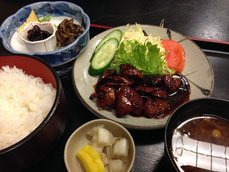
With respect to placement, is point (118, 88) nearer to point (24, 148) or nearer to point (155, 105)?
point (155, 105)

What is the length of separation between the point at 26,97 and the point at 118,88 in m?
0.95

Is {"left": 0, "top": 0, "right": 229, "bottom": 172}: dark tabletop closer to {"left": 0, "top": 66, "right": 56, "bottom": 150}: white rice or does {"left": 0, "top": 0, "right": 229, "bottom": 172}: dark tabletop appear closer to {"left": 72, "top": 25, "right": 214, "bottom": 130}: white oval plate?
{"left": 72, "top": 25, "right": 214, "bottom": 130}: white oval plate

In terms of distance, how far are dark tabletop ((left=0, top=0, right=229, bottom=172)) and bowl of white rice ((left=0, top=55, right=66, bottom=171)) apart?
373 millimetres

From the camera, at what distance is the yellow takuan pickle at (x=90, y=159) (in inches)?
59.7

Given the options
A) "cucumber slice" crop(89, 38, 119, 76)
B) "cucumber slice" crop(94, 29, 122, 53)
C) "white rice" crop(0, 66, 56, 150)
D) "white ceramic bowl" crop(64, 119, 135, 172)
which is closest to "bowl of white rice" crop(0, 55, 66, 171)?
"white rice" crop(0, 66, 56, 150)

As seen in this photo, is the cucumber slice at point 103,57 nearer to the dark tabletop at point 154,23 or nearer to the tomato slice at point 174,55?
the dark tabletop at point 154,23

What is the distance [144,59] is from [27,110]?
152 cm

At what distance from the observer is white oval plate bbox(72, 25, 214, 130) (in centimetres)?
201

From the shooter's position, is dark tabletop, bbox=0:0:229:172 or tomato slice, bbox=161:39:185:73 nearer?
dark tabletop, bbox=0:0:229:172

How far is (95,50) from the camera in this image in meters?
2.77

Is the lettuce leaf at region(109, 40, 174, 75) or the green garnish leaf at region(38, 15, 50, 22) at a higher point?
the green garnish leaf at region(38, 15, 50, 22)

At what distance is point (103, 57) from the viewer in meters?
2.67

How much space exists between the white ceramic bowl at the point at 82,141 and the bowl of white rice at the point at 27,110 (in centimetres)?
16

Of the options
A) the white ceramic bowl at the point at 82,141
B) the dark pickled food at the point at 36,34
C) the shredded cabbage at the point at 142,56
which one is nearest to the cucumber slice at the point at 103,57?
the shredded cabbage at the point at 142,56
